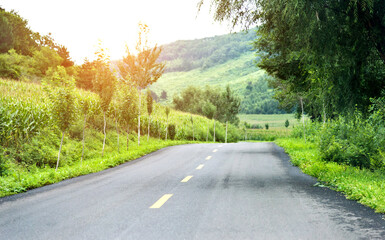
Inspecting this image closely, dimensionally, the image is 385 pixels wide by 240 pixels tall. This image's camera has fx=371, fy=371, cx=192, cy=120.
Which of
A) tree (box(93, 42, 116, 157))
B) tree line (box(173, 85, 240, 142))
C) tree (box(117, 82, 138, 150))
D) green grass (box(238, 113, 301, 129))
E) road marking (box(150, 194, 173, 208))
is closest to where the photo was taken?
road marking (box(150, 194, 173, 208))

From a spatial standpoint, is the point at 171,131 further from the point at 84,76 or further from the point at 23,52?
the point at 23,52

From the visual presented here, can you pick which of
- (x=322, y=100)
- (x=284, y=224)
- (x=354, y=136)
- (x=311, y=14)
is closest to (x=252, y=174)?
(x=322, y=100)

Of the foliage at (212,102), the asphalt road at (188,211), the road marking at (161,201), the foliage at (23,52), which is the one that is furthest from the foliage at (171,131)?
the foliage at (212,102)

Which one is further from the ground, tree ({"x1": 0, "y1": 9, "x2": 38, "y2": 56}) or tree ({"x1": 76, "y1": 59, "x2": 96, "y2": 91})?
tree ({"x1": 0, "y1": 9, "x2": 38, "y2": 56})

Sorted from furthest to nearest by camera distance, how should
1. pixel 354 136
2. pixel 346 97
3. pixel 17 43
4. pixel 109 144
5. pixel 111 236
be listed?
1. pixel 17 43
2. pixel 109 144
3. pixel 354 136
4. pixel 346 97
5. pixel 111 236

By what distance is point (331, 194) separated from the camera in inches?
303

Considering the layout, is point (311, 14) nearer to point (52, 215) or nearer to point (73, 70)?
point (52, 215)

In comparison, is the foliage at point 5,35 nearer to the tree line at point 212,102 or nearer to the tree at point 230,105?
the tree line at point 212,102

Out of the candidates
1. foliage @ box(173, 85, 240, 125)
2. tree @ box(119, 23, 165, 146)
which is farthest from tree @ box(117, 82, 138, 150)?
foliage @ box(173, 85, 240, 125)

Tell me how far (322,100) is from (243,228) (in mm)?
6483

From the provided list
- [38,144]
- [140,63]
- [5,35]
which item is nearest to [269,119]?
[5,35]

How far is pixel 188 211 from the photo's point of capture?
238 inches

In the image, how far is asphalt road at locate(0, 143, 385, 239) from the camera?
4.76 m

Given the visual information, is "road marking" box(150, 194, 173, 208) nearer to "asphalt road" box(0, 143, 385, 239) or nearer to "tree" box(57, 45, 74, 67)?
"asphalt road" box(0, 143, 385, 239)
